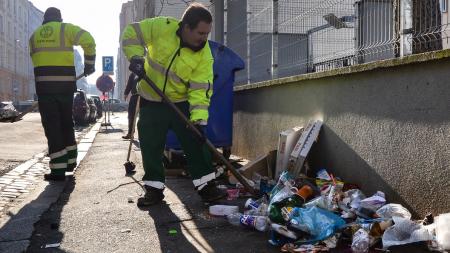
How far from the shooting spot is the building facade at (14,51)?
181 ft

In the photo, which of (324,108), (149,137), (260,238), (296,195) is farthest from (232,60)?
(260,238)

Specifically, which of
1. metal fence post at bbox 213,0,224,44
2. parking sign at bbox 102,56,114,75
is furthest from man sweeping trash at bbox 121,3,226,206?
parking sign at bbox 102,56,114,75

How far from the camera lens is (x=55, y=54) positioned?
588 centimetres

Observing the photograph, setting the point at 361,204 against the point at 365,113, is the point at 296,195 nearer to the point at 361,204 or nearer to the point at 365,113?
the point at 361,204

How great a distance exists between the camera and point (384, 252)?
10.4 ft

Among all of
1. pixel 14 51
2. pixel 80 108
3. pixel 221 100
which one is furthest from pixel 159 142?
pixel 14 51

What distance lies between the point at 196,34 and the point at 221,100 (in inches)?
87.4

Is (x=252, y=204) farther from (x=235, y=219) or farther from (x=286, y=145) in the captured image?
(x=286, y=145)

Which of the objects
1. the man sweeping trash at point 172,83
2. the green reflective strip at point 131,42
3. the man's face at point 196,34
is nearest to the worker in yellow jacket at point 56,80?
the man sweeping trash at point 172,83

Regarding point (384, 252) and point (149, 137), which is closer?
point (384, 252)

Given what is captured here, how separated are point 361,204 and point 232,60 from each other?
3.12 meters

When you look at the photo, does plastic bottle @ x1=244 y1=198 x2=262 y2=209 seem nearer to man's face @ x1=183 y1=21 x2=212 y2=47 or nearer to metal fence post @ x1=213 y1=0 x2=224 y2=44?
man's face @ x1=183 y1=21 x2=212 y2=47

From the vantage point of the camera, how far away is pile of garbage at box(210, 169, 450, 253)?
321 cm

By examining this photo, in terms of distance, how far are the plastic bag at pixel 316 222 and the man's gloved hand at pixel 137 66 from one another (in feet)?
5.93
